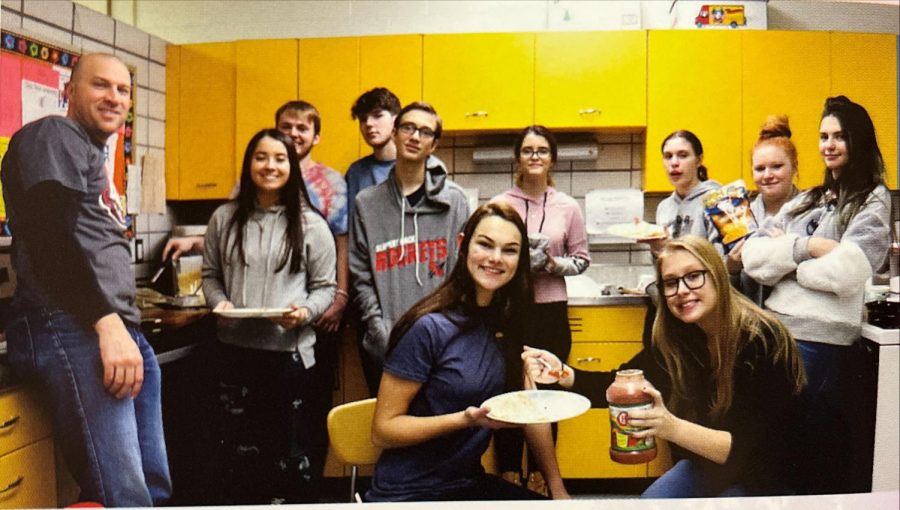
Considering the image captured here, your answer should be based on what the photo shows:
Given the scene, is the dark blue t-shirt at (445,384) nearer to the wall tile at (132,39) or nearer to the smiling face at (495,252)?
the smiling face at (495,252)

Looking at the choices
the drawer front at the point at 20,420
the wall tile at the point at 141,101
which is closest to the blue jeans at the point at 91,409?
the drawer front at the point at 20,420

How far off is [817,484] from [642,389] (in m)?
0.53

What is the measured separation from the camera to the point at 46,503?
5.24ft

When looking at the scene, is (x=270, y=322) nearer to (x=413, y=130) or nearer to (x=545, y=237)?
(x=413, y=130)

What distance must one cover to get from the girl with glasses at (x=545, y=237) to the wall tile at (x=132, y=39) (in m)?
0.95

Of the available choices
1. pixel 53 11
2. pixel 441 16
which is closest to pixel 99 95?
pixel 53 11

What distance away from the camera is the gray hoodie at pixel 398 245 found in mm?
1599

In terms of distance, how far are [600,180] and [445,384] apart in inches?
24.5

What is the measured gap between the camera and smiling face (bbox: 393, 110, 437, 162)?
1.61m

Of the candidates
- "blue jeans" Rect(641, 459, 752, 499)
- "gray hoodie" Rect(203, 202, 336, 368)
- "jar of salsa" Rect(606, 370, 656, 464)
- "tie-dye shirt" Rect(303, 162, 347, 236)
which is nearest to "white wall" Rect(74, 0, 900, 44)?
"tie-dye shirt" Rect(303, 162, 347, 236)

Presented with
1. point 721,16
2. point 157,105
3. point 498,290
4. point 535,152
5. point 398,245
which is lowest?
point 498,290

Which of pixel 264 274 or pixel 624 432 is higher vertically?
pixel 264 274

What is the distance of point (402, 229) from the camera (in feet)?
5.30

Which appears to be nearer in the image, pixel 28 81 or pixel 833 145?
pixel 28 81
